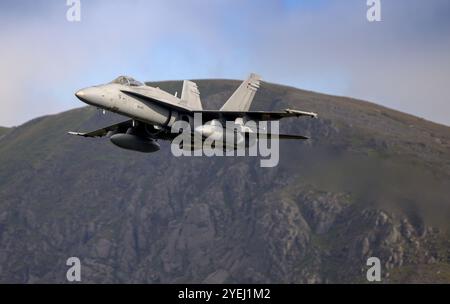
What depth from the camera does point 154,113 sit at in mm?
59000

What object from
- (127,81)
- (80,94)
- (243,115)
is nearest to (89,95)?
(80,94)

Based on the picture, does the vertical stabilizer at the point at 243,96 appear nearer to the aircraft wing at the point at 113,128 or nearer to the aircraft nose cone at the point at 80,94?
the aircraft wing at the point at 113,128

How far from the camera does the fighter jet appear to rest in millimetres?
57219

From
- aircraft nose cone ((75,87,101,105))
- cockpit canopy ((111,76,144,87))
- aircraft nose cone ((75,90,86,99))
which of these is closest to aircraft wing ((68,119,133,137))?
cockpit canopy ((111,76,144,87))

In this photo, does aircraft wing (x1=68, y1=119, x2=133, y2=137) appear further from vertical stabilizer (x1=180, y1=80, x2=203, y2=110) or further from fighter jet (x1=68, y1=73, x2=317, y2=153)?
vertical stabilizer (x1=180, y1=80, x2=203, y2=110)

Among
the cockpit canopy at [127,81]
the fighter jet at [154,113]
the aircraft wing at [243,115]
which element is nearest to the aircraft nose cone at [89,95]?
the fighter jet at [154,113]

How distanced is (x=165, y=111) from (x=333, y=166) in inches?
3422

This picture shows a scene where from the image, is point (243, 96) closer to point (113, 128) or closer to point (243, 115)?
point (243, 115)

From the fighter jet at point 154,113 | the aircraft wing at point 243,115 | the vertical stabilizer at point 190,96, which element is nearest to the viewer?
the fighter jet at point 154,113

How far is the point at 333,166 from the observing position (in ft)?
473

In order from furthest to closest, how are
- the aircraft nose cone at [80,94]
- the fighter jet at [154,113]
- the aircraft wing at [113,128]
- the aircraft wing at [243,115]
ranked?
1. the aircraft wing at [113,128]
2. the aircraft wing at [243,115]
3. the fighter jet at [154,113]
4. the aircraft nose cone at [80,94]

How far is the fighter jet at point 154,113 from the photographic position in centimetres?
5722
